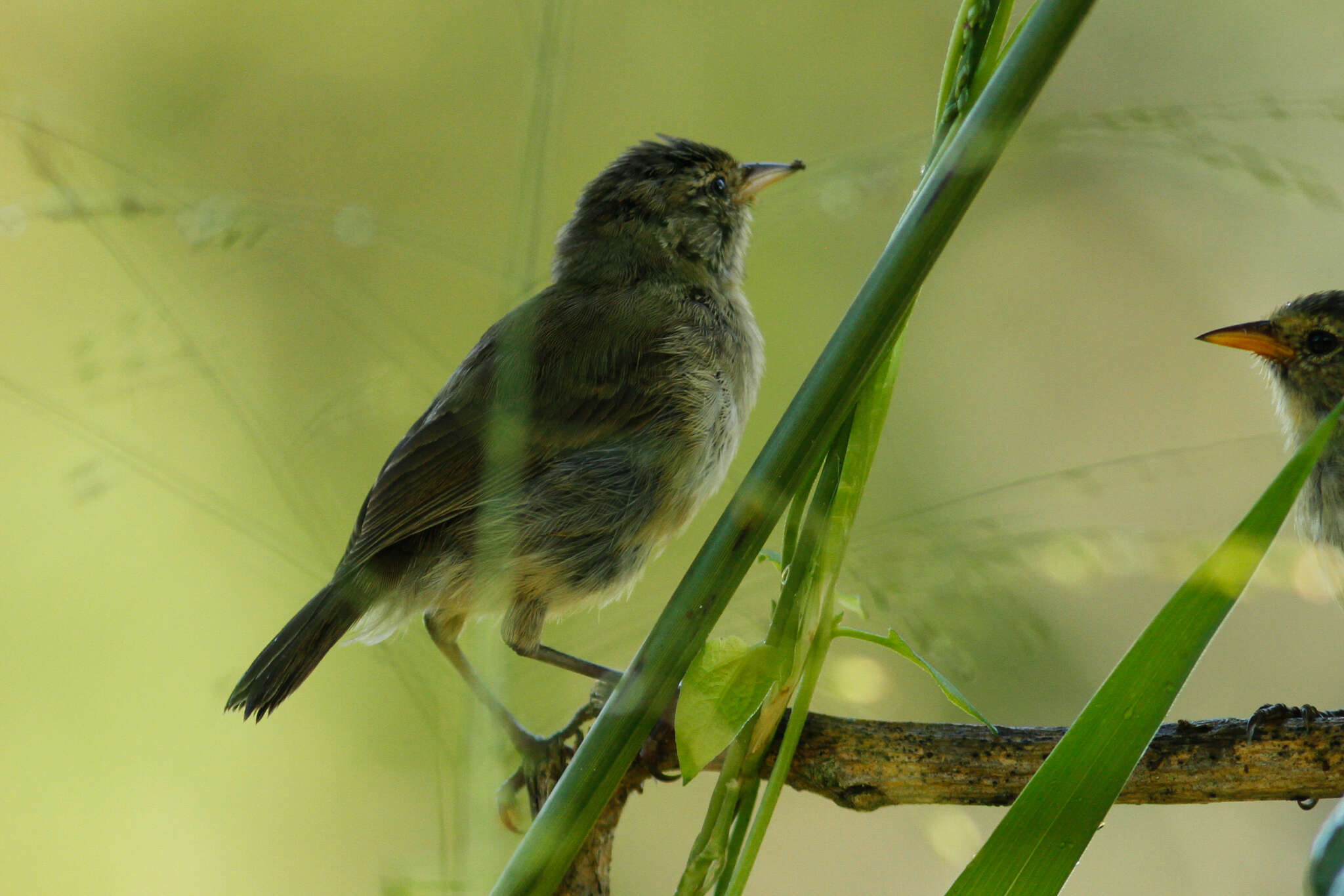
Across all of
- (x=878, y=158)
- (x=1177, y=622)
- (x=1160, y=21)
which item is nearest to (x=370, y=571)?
(x=878, y=158)

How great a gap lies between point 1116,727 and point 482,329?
2345 millimetres

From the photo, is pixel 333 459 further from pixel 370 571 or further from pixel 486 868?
pixel 486 868

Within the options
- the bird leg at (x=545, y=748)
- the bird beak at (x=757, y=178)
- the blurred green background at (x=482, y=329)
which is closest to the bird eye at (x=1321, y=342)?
the blurred green background at (x=482, y=329)

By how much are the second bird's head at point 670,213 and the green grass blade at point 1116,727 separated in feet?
8.56

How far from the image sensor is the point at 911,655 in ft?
3.27

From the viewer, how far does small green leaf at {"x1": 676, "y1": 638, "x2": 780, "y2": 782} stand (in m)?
0.93

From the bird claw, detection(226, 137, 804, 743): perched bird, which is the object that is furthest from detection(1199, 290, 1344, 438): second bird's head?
the bird claw

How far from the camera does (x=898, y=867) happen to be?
3.50 metres

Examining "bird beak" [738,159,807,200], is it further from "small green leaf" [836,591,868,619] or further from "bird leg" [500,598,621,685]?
"small green leaf" [836,591,868,619]

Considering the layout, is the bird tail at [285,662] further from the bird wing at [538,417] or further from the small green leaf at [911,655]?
the small green leaf at [911,655]

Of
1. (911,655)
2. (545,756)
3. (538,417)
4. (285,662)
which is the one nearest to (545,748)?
(545,756)

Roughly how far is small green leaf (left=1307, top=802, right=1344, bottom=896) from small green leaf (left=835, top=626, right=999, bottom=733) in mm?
270

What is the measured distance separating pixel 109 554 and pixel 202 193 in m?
2.05

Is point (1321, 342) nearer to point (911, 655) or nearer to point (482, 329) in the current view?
point (482, 329)
